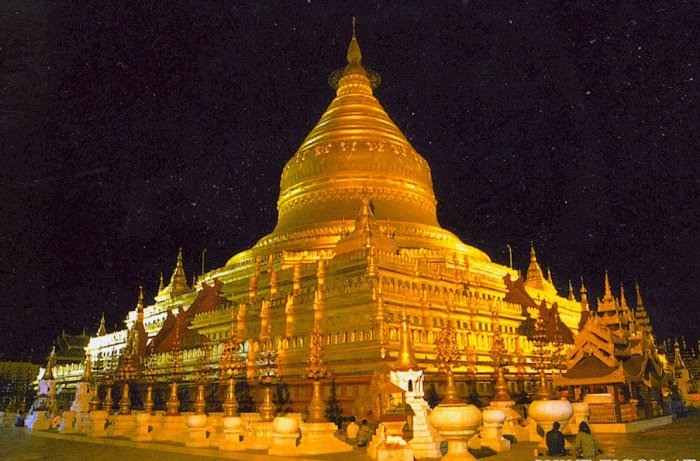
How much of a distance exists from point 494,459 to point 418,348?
8676 mm

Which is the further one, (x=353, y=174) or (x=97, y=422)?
(x=353, y=174)

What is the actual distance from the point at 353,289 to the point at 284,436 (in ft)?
27.8

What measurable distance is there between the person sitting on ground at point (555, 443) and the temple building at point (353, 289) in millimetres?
6374

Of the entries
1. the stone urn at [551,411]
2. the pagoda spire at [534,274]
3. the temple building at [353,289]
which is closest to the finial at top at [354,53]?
the temple building at [353,289]

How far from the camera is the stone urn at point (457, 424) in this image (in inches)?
330

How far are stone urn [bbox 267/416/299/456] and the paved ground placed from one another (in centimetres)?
37

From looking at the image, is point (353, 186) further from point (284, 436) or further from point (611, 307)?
point (284, 436)

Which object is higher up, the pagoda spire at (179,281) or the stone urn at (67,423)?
the pagoda spire at (179,281)

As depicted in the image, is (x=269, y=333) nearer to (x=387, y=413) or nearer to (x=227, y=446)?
(x=227, y=446)

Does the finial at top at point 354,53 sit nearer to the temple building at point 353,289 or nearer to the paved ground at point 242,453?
the temple building at point 353,289

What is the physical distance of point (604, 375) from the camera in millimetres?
17828

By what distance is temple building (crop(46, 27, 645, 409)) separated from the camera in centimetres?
2016

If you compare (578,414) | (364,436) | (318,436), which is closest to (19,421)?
(364,436)

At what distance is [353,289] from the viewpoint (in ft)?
68.2
